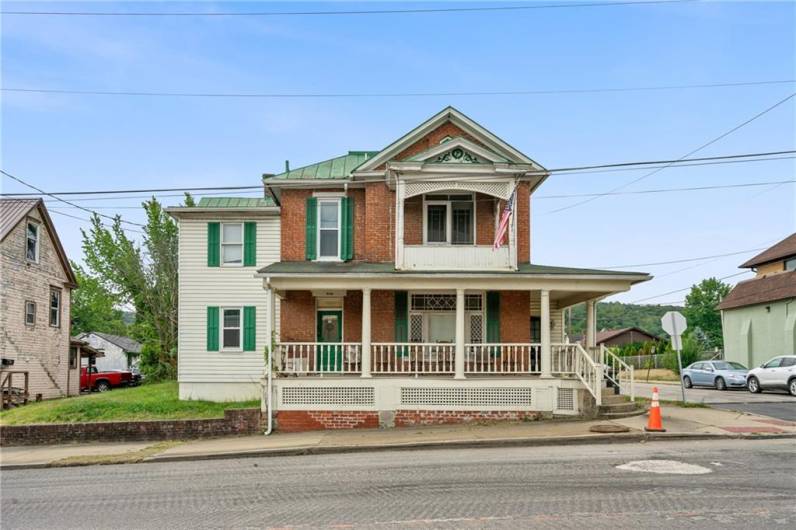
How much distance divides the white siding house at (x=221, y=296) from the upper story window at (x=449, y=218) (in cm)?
500

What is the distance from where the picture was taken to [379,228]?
2100cm

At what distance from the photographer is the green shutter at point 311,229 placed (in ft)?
70.8

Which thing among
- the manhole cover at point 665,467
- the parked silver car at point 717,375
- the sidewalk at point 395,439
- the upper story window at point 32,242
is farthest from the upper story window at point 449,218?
the upper story window at point 32,242

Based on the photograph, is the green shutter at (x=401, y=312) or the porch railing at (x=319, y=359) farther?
the green shutter at (x=401, y=312)

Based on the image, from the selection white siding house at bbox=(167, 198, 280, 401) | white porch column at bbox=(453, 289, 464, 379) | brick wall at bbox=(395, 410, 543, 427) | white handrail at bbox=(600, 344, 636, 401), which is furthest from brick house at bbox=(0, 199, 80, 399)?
white handrail at bbox=(600, 344, 636, 401)

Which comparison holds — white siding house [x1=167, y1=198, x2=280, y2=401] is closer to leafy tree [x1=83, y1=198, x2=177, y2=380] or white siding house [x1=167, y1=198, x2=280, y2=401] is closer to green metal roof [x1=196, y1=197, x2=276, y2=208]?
green metal roof [x1=196, y1=197, x2=276, y2=208]

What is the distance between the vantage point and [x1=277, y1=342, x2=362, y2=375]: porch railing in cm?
1853

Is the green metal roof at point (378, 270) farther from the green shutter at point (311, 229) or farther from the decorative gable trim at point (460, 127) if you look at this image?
the decorative gable trim at point (460, 127)

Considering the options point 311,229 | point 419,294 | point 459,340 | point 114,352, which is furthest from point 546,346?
point 114,352

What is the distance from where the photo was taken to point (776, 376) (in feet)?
90.5

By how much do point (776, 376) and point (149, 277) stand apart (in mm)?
30855

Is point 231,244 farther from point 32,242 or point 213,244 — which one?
point 32,242

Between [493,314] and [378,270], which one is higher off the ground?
[378,270]

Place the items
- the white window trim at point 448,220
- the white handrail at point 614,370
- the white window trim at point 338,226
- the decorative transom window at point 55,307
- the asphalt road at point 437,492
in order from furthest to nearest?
the decorative transom window at point 55,307, the white window trim at point 338,226, the white window trim at point 448,220, the white handrail at point 614,370, the asphalt road at point 437,492
